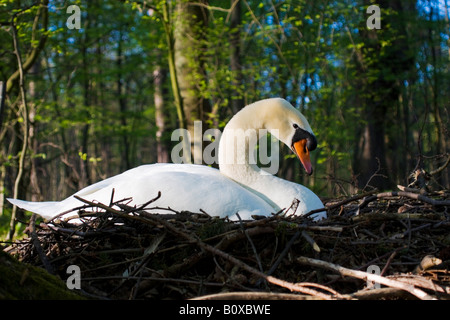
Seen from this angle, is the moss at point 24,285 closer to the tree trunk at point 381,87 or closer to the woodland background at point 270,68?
the woodland background at point 270,68

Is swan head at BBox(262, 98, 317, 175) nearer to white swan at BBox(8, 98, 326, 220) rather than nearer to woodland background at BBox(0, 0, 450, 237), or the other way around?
white swan at BBox(8, 98, 326, 220)

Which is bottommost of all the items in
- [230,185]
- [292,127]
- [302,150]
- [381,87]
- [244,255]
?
[244,255]

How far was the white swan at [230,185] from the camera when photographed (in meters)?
3.98

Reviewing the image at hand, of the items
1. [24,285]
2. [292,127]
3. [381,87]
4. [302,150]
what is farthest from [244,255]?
[381,87]

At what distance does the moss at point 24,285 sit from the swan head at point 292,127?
9.32ft

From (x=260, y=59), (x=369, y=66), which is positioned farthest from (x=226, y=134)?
(x=369, y=66)

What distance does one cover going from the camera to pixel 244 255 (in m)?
3.10

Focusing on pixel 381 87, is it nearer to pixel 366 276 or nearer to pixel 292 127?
pixel 292 127

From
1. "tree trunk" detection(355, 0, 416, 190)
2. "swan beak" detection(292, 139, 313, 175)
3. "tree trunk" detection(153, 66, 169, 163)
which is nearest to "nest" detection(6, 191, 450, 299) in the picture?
"swan beak" detection(292, 139, 313, 175)

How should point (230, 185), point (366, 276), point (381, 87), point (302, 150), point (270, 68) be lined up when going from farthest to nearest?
point (381, 87), point (270, 68), point (302, 150), point (230, 185), point (366, 276)

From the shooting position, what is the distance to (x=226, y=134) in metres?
5.04

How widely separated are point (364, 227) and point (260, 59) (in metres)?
7.17

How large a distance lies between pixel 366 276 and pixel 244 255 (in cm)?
85

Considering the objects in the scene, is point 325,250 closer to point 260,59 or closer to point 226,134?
point 226,134
